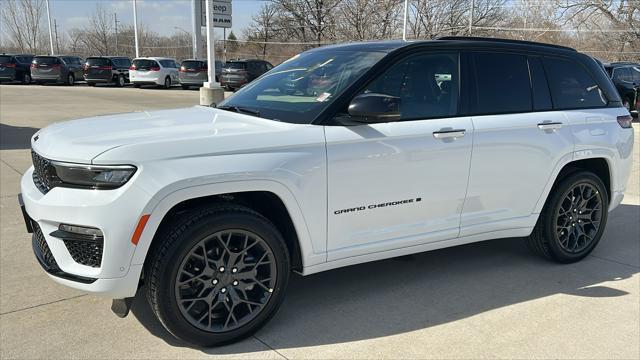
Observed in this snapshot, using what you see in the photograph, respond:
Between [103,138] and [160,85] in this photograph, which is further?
[160,85]

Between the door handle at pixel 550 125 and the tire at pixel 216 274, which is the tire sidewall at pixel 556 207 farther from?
the tire at pixel 216 274

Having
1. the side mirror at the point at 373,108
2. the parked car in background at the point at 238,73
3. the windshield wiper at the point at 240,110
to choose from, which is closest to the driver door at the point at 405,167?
the side mirror at the point at 373,108

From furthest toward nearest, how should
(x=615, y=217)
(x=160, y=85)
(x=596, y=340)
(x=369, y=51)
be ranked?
(x=160, y=85) < (x=615, y=217) < (x=369, y=51) < (x=596, y=340)

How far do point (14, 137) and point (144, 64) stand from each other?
20.6 meters

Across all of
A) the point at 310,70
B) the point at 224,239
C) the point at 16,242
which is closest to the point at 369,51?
the point at 310,70

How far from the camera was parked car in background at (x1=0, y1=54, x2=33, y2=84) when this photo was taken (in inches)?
1208

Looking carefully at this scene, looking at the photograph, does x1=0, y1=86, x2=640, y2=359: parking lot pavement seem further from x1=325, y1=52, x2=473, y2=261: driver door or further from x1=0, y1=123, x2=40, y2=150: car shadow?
x1=0, y1=123, x2=40, y2=150: car shadow

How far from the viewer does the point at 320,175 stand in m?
3.39

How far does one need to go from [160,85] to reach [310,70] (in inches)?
1124

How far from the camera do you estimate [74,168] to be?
2.94 meters

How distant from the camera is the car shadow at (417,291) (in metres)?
3.56

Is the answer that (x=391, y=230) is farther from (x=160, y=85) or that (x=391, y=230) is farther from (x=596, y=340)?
(x=160, y=85)

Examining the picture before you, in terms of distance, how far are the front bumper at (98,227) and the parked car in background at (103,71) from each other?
99.7 ft

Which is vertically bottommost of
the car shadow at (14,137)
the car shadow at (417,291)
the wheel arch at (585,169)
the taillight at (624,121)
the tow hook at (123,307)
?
the car shadow at (417,291)
